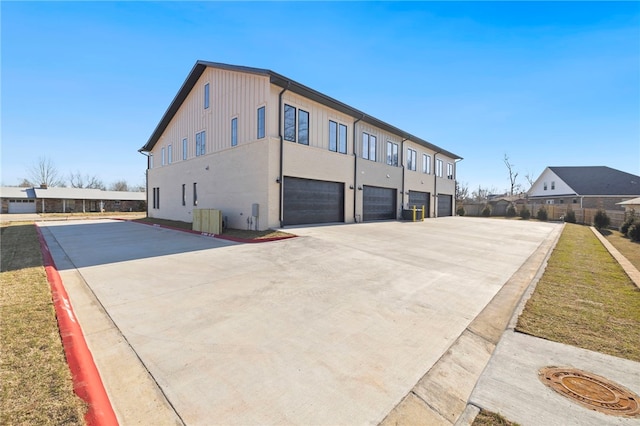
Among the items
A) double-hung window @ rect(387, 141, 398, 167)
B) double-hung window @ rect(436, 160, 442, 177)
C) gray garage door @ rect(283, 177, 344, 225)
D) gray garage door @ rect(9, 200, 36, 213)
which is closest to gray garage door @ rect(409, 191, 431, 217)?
double-hung window @ rect(436, 160, 442, 177)

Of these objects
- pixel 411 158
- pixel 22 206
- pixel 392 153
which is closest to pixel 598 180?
pixel 411 158

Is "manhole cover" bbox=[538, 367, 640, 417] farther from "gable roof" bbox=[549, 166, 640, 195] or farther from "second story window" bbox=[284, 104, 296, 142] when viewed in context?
"gable roof" bbox=[549, 166, 640, 195]

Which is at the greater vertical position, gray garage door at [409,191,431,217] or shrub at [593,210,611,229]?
gray garage door at [409,191,431,217]

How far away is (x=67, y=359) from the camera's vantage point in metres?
2.68

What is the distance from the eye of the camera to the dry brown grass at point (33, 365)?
1950mm

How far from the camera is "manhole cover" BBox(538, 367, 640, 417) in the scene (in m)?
2.22

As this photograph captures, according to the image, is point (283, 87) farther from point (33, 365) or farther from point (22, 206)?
point (22, 206)

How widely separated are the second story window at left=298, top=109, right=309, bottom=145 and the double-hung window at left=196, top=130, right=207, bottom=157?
25.2ft

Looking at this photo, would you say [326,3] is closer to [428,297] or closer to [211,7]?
[211,7]

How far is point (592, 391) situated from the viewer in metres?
2.42

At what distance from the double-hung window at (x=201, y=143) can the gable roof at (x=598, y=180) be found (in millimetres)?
45270

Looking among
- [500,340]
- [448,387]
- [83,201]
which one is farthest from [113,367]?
[83,201]

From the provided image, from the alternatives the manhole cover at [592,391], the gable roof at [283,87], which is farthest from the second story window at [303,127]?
the manhole cover at [592,391]

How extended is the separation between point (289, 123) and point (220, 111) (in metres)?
5.45
